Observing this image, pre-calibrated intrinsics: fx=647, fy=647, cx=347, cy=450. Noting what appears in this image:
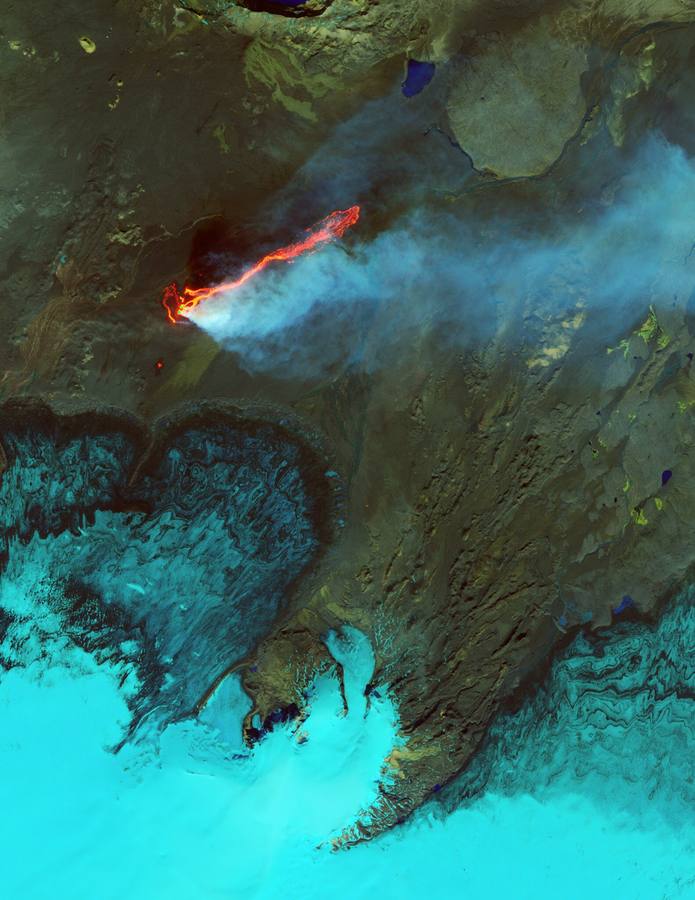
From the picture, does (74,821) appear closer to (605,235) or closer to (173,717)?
(173,717)

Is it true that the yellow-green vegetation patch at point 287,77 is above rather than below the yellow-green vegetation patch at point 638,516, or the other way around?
above

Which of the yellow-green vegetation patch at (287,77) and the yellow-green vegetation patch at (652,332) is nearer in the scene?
the yellow-green vegetation patch at (287,77)

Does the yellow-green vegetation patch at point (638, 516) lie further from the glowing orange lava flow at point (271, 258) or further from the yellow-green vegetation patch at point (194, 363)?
the yellow-green vegetation patch at point (194, 363)

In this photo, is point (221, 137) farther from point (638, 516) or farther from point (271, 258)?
point (638, 516)

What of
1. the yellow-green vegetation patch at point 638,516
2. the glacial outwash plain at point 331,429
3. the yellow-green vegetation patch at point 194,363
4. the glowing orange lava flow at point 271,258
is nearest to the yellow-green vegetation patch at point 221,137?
the glacial outwash plain at point 331,429

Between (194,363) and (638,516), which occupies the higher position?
(194,363)

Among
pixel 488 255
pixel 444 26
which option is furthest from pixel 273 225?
pixel 444 26

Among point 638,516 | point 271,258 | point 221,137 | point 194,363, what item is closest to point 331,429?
point 194,363
